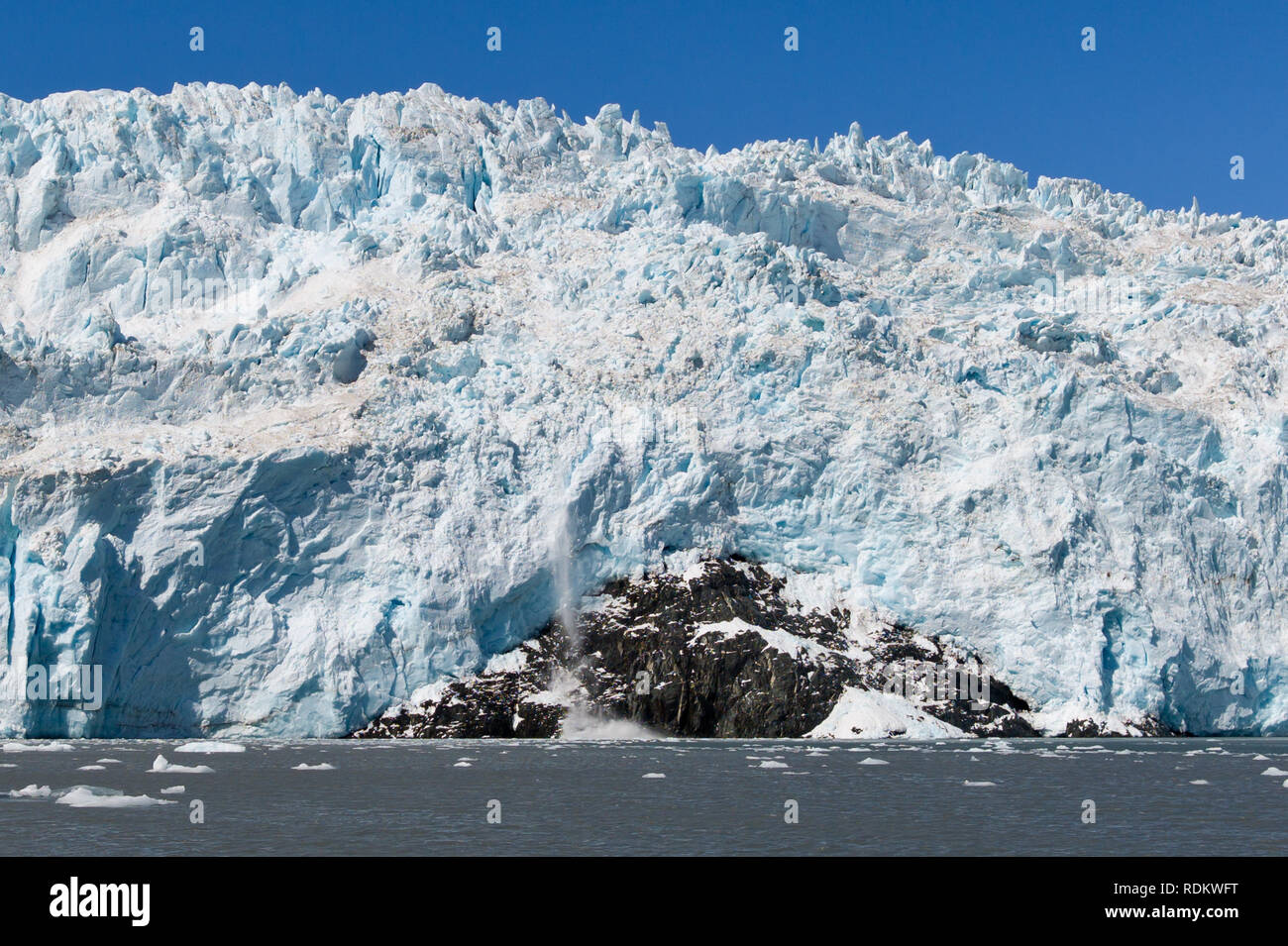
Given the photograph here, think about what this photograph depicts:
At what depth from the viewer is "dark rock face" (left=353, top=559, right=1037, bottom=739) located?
59.7 metres

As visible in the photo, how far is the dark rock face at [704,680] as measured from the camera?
59.7 m

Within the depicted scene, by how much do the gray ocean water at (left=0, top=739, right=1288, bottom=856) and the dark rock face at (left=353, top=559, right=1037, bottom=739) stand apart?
6808mm

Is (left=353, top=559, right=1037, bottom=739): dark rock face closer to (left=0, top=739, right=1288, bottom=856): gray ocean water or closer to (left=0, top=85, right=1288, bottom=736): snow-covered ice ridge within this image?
(left=0, top=85, right=1288, bottom=736): snow-covered ice ridge

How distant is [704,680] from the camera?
60188 mm

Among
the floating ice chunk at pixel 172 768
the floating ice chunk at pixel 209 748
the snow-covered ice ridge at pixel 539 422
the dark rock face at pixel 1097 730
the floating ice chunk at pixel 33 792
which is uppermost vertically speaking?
the snow-covered ice ridge at pixel 539 422

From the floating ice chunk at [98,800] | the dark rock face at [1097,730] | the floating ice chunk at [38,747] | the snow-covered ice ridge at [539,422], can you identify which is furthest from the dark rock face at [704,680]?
the floating ice chunk at [98,800]

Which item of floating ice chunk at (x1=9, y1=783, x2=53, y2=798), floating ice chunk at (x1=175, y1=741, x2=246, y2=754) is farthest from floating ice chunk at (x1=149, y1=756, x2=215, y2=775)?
floating ice chunk at (x1=175, y1=741, x2=246, y2=754)

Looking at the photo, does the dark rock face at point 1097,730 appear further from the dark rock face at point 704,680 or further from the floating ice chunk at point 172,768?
the floating ice chunk at point 172,768

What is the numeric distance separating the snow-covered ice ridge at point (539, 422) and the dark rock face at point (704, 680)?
5.38ft

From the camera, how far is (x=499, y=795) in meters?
35.4

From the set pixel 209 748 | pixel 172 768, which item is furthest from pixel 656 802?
pixel 209 748
